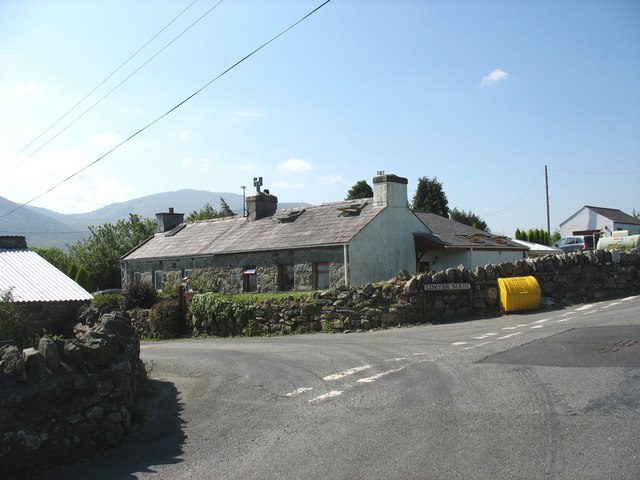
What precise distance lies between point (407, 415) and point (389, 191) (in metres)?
21.7

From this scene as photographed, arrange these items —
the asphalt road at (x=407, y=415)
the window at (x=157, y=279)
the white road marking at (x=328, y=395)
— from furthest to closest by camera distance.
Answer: the window at (x=157, y=279)
the white road marking at (x=328, y=395)
the asphalt road at (x=407, y=415)

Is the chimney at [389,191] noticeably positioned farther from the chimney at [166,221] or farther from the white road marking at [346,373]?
the white road marking at [346,373]

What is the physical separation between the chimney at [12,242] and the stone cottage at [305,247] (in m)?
12.0

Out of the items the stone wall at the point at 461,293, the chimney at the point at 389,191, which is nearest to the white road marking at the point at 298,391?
the stone wall at the point at 461,293

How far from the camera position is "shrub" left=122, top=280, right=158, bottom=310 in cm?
2728

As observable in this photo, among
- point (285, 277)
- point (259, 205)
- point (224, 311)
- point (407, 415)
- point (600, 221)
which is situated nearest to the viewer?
point (407, 415)

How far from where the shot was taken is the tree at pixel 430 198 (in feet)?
195

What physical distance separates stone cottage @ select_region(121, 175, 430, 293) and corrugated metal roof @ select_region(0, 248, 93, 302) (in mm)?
12622

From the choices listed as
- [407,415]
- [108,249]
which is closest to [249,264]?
[407,415]

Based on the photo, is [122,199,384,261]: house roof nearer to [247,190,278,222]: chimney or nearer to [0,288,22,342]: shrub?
[247,190,278,222]: chimney

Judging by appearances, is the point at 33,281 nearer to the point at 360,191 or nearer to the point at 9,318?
the point at 9,318

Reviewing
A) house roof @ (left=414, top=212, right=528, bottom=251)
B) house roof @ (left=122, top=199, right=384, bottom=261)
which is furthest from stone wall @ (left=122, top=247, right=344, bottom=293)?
house roof @ (left=414, top=212, right=528, bottom=251)

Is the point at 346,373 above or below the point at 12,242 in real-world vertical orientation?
below

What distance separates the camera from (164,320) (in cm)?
2519
